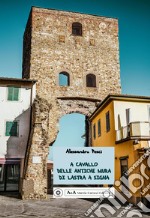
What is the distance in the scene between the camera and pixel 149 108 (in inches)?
656

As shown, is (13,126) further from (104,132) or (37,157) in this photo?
(104,132)

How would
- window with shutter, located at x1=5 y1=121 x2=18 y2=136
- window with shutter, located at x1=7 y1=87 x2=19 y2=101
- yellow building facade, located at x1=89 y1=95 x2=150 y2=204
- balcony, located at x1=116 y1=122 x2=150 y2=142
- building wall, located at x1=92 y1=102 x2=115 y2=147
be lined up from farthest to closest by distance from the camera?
window with shutter, located at x1=7 y1=87 x2=19 y2=101, window with shutter, located at x1=5 y1=121 x2=18 y2=136, building wall, located at x1=92 y1=102 x2=115 y2=147, balcony, located at x1=116 y1=122 x2=150 y2=142, yellow building facade, located at x1=89 y1=95 x2=150 y2=204

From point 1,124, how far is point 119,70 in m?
11.7

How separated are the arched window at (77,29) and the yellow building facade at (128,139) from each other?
8.53 meters

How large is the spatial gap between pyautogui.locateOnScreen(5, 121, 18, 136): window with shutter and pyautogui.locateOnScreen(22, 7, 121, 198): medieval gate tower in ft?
10.9

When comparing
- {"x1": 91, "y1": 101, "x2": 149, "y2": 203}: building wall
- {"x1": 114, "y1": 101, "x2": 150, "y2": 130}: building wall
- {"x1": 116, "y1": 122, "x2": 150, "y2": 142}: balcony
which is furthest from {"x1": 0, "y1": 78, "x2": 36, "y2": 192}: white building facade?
{"x1": 116, "y1": 122, "x2": 150, "y2": 142}: balcony

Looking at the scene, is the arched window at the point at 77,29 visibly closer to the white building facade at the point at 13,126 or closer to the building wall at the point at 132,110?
the white building facade at the point at 13,126

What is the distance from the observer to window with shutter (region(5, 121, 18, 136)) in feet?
56.0

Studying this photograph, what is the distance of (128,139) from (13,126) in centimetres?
793

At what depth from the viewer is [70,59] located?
22141mm

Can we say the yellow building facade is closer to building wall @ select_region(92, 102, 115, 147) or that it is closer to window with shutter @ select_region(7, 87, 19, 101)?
building wall @ select_region(92, 102, 115, 147)

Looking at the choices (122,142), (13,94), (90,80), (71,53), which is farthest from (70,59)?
(122,142)

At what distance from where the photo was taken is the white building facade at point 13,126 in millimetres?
16734

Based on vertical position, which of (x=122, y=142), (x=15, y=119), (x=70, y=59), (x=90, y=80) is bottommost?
(x=122, y=142)
